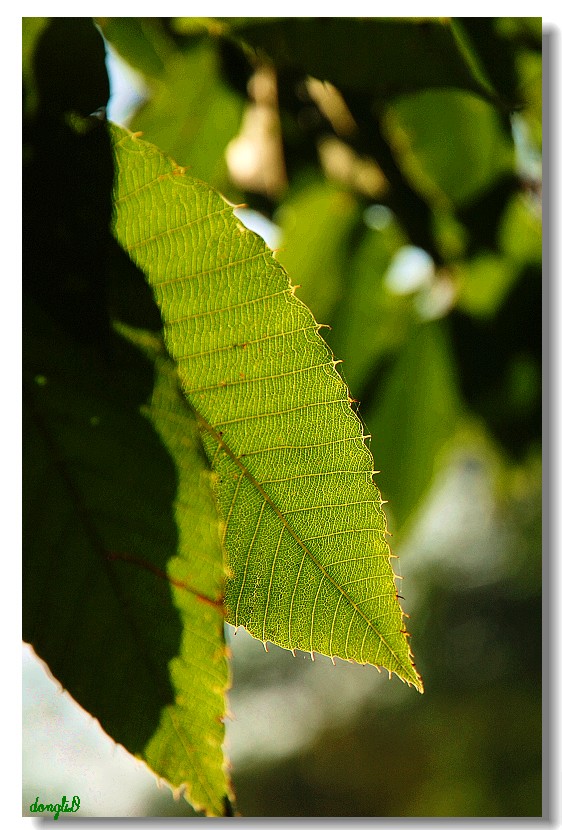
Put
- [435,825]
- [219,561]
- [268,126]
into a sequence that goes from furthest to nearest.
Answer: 1. [268,126]
2. [435,825]
3. [219,561]

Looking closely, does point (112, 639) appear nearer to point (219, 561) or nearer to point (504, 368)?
point (219, 561)

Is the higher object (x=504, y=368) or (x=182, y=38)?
(x=182, y=38)

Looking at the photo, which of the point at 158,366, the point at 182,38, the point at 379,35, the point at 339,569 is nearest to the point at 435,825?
the point at 339,569
